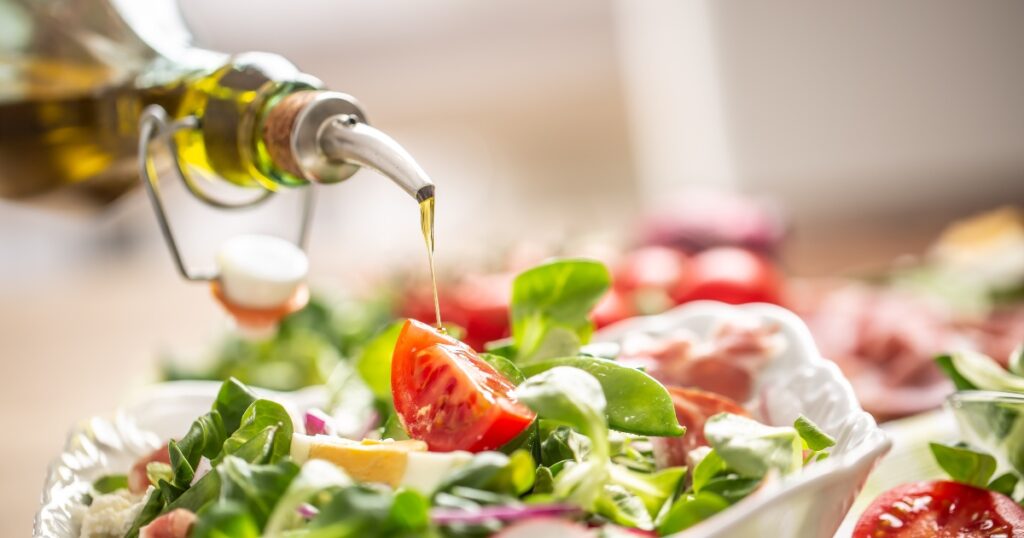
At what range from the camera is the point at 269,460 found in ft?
1.54

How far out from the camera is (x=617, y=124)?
424 cm

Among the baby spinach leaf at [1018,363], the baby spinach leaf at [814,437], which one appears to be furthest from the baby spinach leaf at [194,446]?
the baby spinach leaf at [1018,363]

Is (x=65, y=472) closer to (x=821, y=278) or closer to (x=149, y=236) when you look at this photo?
(x=821, y=278)

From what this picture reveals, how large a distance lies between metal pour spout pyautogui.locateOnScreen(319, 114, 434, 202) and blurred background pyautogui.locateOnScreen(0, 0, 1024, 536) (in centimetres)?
146

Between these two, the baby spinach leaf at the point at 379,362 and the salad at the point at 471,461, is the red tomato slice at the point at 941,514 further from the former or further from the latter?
the baby spinach leaf at the point at 379,362

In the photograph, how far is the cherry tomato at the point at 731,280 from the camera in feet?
3.99

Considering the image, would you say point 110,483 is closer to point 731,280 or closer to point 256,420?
point 256,420

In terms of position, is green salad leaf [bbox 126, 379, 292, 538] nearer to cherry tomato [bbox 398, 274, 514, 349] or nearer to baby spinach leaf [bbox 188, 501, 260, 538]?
baby spinach leaf [bbox 188, 501, 260, 538]

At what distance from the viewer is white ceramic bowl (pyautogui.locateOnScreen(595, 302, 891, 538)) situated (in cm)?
39

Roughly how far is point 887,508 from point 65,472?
1.62ft

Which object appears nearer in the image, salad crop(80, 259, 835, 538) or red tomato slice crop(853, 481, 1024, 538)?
salad crop(80, 259, 835, 538)

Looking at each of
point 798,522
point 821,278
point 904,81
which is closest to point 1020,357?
point 798,522

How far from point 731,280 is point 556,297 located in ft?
1.98

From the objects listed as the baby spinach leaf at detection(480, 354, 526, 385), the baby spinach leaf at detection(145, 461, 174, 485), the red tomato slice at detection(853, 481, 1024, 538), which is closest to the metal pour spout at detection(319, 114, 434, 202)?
the baby spinach leaf at detection(480, 354, 526, 385)
